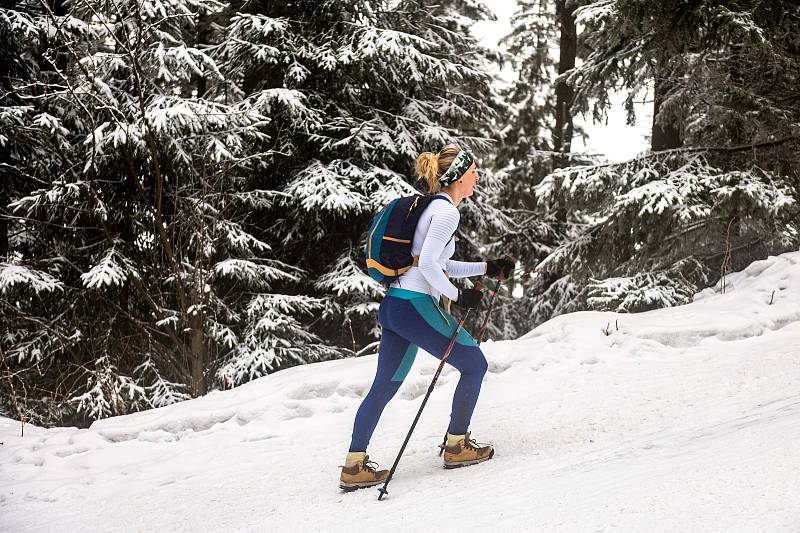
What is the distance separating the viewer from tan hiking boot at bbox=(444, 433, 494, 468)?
12.5 ft

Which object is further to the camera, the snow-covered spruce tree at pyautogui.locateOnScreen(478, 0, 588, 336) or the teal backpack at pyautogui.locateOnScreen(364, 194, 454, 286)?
the snow-covered spruce tree at pyautogui.locateOnScreen(478, 0, 588, 336)

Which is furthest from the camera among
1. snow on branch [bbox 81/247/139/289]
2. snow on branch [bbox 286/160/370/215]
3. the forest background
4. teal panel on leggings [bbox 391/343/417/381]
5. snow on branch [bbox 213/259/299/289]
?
snow on branch [bbox 286/160/370/215]

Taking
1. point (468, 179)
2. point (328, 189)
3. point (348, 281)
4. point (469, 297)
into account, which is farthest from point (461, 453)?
point (328, 189)

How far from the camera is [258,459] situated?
Result: 4.54 meters

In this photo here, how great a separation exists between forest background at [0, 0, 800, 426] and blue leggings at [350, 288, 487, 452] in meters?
4.26

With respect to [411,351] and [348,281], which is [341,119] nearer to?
[348,281]

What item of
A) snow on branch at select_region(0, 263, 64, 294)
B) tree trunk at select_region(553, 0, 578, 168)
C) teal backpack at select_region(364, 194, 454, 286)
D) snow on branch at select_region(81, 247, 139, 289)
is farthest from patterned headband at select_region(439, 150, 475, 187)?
tree trunk at select_region(553, 0, 578, 168)

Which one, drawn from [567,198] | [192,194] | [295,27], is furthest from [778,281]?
[295,27]

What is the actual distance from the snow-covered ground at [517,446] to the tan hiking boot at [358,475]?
6 centimetres

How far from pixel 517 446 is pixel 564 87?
47.5ft

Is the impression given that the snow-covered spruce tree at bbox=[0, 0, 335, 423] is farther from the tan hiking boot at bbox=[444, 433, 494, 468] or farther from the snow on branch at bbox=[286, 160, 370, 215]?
the tan hiking boot at bbox=[444, 433, 494, 468]

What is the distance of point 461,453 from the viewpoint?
3.80m

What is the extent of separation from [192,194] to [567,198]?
550 cm

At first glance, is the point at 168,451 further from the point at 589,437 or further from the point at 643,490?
the point at 643,490
